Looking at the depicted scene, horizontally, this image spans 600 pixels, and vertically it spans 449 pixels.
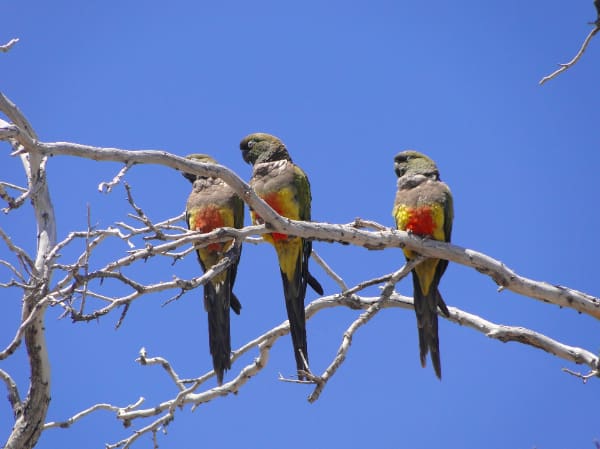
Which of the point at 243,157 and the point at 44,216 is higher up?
the point at 243,157

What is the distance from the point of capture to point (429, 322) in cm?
641

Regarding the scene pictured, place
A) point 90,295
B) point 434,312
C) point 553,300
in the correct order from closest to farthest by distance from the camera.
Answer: point 90,295 < point 553,300 < point 434,312

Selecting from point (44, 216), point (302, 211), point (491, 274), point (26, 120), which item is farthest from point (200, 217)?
point (491, 274)

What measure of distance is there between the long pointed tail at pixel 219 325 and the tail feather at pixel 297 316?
1.82ft

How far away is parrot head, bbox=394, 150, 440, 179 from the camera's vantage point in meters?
6.93

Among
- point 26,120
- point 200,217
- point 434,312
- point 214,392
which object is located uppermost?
point 26,120

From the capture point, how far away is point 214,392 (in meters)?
7.20

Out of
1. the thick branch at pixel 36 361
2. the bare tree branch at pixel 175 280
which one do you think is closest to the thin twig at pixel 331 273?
the bare tree branch at pixel 175 280

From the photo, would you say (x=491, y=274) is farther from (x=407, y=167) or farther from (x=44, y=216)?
(x=44, y=216)

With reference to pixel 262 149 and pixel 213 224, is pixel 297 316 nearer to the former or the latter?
pixel 213 224

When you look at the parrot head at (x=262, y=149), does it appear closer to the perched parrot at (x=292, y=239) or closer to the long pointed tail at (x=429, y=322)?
the perched parrot at (x=292, y=239)

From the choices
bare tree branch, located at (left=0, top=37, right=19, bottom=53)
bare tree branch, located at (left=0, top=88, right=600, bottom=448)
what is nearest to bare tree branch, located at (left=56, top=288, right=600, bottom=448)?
bare tree branch, located at (left=0, top=88, right=600, bottom=448)

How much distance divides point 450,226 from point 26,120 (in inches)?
154

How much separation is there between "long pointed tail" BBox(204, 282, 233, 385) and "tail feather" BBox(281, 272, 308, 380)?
1.82 ft
